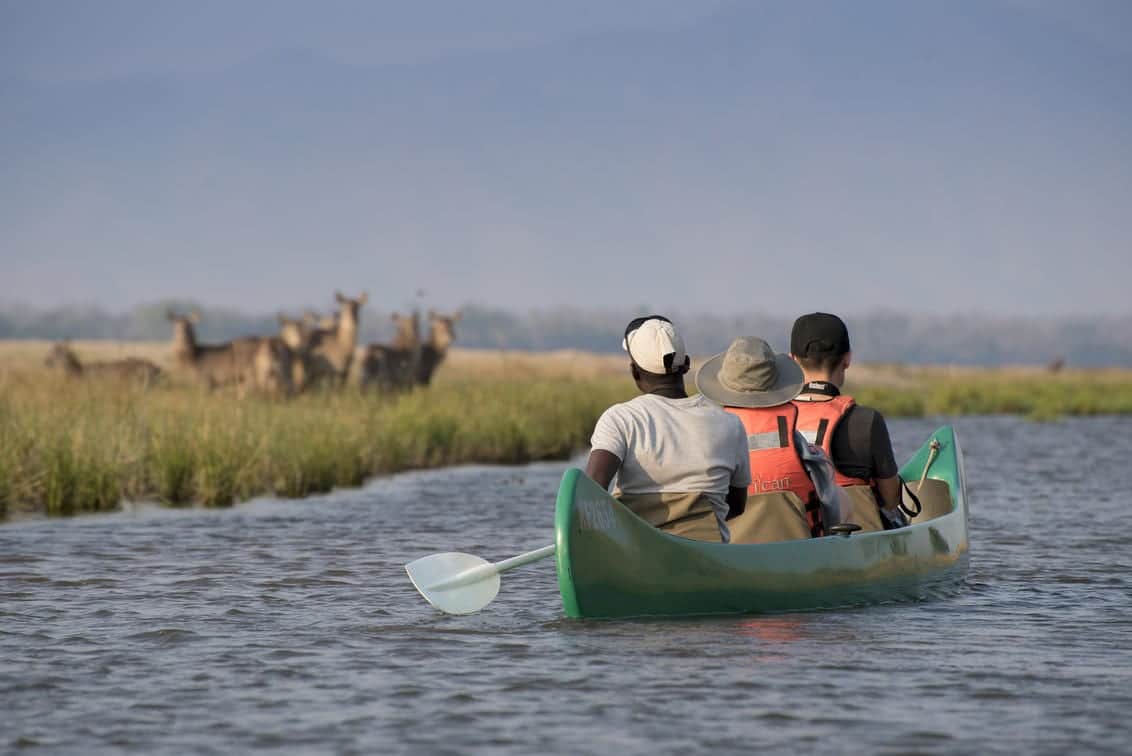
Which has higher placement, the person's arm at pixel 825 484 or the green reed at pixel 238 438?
the person's arm at pixel 825 484

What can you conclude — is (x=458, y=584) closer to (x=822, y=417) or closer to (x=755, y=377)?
(x=755, y=377)

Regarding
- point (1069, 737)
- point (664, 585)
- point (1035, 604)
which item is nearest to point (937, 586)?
point (1035, 604)

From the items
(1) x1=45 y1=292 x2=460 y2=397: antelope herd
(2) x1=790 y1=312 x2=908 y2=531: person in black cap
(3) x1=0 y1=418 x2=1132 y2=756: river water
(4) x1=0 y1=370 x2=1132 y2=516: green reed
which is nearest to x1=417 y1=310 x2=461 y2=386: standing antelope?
(1) x1=45 y1=292 x2=460 y2=397: antelope herd

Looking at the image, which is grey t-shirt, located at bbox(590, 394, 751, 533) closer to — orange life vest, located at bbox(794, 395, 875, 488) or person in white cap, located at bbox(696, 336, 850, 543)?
person in white cap, located at bbox(696, 336, 850, 543)

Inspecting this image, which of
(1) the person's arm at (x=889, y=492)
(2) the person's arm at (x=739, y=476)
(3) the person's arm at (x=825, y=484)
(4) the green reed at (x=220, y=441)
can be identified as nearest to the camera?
(2) the person's arm at (x=739, y=476)

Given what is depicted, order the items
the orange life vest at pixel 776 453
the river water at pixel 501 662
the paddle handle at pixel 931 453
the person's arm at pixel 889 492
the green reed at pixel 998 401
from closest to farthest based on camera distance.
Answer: the river water at pixel 501 662, the orange life vest at pixel 776 453, the person's arm at pixel 889 492, the paddle handle at pixel 931 453, the green reed at pixel 998 401

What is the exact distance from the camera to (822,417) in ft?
30.1

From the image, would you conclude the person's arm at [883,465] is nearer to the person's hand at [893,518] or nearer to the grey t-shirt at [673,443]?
the person's hand at [893,518]

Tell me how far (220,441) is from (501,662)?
9000mm

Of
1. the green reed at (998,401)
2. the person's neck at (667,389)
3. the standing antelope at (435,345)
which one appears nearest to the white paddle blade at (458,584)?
the person's neck at (667,389)

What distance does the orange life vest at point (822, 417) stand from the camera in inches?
361

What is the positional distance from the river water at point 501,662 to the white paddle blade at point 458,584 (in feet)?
0.42

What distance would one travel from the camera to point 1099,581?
1095 centimetres

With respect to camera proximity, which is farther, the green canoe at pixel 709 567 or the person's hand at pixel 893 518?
the person's hand at pixel 893 518
